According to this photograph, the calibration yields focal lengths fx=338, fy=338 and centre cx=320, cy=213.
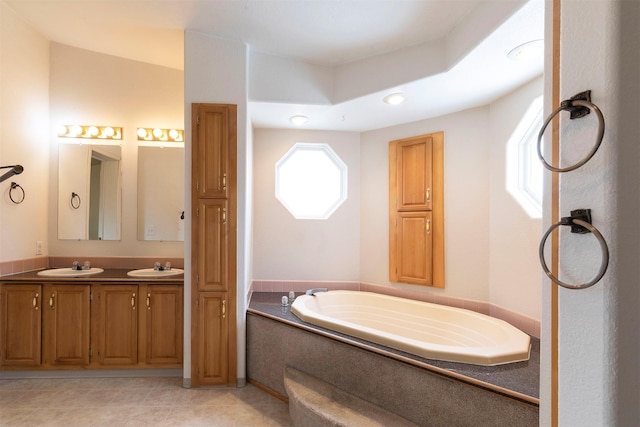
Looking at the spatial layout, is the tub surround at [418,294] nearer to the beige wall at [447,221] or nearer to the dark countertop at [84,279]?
the beige wall at [447,221]

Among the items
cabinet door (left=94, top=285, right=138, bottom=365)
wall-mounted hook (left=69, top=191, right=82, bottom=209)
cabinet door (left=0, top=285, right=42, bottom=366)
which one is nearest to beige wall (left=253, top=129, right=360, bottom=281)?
cabinet door (left=94, top=285, right=138, bottom=365)

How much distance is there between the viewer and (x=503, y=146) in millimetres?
2635

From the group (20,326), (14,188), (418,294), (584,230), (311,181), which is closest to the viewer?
(584,230)

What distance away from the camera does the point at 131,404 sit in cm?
243

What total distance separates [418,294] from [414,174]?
3.74 ft

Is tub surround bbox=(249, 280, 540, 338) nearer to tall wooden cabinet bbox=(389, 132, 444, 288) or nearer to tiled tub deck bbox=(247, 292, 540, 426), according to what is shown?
tall wooden cabinet bbox=(389, 132, 444, 288)

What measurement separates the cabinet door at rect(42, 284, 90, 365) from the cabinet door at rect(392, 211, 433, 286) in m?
2.79

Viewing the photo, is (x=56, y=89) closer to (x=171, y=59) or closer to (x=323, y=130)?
(x=171, y=59)

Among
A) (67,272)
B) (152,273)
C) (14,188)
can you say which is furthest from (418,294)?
(14,188)

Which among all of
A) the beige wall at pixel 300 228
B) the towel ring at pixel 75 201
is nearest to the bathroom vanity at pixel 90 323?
the towel ring at pixel 75 201

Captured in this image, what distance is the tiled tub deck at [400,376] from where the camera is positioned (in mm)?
1490

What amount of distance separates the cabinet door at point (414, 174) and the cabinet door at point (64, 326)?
115 inches

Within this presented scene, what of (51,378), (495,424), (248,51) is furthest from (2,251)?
(495,424)

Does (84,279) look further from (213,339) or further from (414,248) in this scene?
(414,248)
